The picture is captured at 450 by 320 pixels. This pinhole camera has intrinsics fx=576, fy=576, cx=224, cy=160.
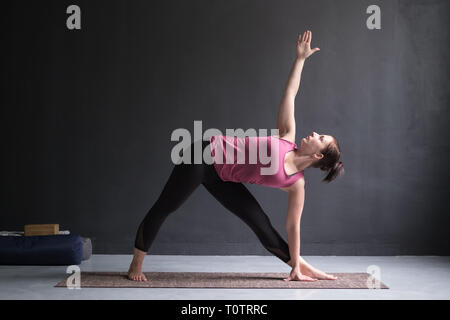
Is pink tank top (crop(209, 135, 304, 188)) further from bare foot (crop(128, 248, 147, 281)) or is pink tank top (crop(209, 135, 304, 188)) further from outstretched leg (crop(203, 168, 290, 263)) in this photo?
bare foot (crop(128, 248, 147, 281))

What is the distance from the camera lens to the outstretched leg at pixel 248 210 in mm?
3260

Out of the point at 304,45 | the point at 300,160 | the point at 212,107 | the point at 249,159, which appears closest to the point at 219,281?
the point at 249,159

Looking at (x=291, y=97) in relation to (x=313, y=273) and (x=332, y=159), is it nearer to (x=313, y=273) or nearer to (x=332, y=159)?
(x=332, y=159)

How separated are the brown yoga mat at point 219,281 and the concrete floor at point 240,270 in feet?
0.28

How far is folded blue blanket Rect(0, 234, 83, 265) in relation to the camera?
379 cm

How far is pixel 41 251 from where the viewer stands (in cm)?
380

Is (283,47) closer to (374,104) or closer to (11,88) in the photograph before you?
(374,104)

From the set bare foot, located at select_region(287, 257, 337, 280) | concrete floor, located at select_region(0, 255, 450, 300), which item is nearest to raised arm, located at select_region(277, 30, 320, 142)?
bare foot, located at select_region(287, 257, 337, 280)

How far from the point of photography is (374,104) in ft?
14.8

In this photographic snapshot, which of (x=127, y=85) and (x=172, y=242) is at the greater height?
(x=127, y=85)

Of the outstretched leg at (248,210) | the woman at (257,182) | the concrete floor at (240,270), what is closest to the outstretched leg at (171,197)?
the woman at (257,182)

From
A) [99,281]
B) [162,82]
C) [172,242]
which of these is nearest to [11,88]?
[162,82]

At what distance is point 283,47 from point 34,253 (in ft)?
7.86

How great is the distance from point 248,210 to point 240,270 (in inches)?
25.6
